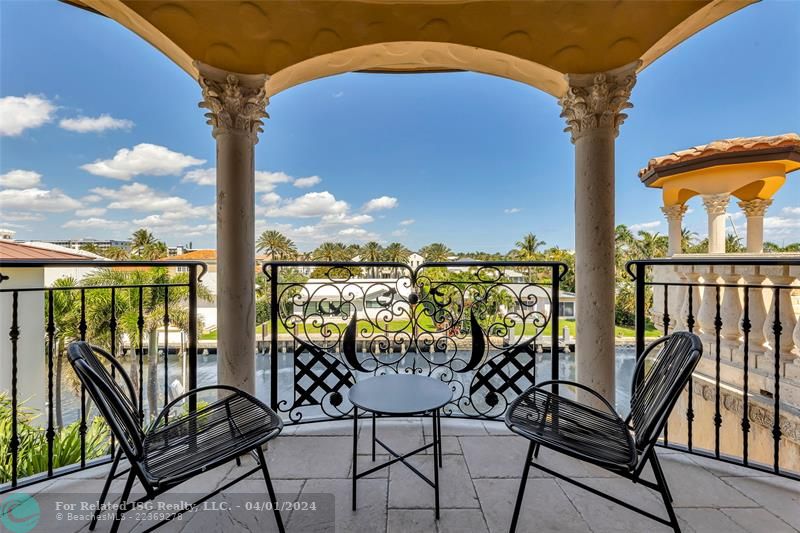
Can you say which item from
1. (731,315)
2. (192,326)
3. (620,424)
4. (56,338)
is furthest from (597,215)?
(56,338)

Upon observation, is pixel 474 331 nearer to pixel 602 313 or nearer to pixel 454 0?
pixel 602 313

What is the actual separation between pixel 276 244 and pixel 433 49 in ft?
80.5

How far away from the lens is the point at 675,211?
5.68 m

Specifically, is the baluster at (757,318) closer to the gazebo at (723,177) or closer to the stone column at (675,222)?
the gazebo at (723,177)

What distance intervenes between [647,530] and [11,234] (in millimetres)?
9311

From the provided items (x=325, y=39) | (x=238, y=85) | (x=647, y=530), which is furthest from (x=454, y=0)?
(x=647, y=530)

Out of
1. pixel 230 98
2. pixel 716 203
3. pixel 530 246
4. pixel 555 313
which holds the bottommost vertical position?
pixel 555 313

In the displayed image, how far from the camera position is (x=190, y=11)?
6.04ft

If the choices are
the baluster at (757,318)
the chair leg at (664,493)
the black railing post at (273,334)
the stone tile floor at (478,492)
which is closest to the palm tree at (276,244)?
the black railing post at (273,334)

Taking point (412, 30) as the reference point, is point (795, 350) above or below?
below

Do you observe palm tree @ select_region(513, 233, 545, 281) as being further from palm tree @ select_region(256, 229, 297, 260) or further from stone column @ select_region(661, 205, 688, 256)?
stone column @ select_region(661, 205, 688, 256)

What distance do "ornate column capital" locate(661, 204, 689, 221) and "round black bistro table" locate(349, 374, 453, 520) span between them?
633 cm

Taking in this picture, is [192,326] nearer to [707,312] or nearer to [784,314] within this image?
[784,314]

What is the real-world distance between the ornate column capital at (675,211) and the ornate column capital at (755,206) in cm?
91
